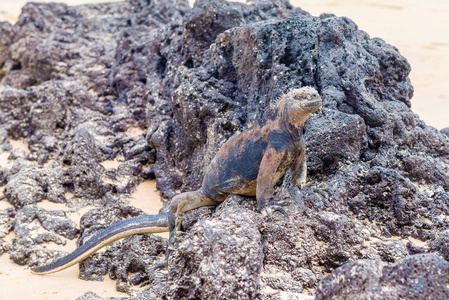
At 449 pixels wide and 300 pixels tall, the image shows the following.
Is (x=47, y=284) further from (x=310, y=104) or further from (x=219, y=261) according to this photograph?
(x=310, y=104)

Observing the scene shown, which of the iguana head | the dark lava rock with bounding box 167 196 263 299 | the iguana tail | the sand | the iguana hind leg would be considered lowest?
the sand

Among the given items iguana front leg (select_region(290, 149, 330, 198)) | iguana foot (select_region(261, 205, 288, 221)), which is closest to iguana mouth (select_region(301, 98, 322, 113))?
iguana front leg (select_region(290, 149, 330, 198))

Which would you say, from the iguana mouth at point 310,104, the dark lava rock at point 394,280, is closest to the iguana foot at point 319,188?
the iguana mouth at point 310,104

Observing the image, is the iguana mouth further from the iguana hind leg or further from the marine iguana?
the iguana hind leg

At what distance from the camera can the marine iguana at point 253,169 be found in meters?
3.32

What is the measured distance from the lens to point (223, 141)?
4500 millimetres

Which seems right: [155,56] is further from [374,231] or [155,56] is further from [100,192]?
[374,231]

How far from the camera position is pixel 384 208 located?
3.85m

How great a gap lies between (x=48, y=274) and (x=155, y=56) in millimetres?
3451

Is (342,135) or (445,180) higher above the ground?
(342,135)

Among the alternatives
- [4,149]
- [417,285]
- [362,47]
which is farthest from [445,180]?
[4,149]

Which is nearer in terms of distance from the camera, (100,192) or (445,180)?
(445,180)

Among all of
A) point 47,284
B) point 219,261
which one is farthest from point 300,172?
point 47,284

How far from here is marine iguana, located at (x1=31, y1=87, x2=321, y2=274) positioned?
131 inches
